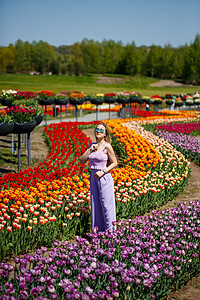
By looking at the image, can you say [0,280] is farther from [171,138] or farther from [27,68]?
[27,68]

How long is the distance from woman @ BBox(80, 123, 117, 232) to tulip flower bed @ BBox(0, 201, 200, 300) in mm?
511

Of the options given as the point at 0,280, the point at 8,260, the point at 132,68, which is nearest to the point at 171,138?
the point at 8,260

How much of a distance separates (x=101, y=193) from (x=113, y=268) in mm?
1730

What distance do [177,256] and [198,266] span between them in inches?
19.2

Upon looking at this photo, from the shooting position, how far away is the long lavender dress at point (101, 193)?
16.4 feet

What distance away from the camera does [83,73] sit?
90562 mm

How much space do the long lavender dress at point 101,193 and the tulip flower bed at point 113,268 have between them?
0.48m

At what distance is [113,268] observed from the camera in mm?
3389

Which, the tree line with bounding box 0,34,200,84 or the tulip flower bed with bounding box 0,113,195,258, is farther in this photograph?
the tree line with bounding box 0,34,200,84

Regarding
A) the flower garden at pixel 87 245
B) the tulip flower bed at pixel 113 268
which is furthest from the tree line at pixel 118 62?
the tulip flower bed at pixel 113 268

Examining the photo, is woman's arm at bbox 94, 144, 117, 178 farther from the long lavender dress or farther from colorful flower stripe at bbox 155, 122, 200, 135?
colorful flower stripe at bbox 155, 122, 200, 135

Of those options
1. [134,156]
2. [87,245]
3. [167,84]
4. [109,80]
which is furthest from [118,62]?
[87,245]

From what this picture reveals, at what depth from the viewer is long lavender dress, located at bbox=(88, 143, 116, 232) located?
5.00 m

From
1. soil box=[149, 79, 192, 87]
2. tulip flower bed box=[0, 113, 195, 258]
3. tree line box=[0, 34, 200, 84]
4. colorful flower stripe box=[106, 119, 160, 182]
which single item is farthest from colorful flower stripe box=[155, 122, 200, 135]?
tree line box=[0, 34, 200, 84]
